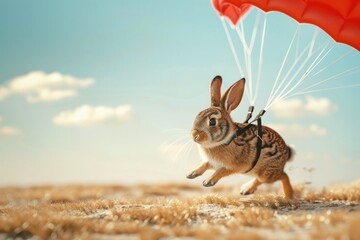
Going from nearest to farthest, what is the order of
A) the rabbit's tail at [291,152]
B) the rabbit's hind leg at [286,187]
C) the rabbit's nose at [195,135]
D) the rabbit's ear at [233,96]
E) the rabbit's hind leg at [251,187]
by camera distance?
the rabbit's nose at [195,135] → the rabbit's ear at [233,96] → the rabbit's hind leg at [251,187] → the rabbit's hind leg at [286,187] → the rabbit's tail at [291,152]

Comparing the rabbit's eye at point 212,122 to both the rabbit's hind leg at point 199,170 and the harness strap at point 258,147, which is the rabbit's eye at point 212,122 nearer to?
the rabbit's hind leg at point 199,170

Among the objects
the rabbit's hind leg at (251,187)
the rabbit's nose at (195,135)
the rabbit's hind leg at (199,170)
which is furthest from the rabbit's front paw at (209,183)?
the rabbit's hind leg at (251,187)


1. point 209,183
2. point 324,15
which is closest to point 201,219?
point 209,183

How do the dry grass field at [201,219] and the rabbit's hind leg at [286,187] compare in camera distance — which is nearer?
the dry grass field at [201,219]

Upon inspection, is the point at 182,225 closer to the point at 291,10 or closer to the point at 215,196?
the point at 215,196

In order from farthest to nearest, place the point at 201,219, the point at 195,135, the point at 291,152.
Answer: the point at 291,152 → the point at 195,135 → the point at 201,219

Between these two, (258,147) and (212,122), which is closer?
(212,122)

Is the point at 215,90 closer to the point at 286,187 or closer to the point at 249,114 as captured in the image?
the point at 249,114

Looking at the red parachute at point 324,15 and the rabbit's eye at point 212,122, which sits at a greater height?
the red parachute at point 324,15
